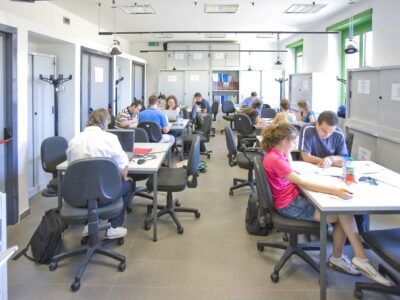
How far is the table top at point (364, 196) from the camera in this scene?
93.0 inches

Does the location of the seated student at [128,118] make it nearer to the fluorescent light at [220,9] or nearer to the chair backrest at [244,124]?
the chair backrest at [244,124]

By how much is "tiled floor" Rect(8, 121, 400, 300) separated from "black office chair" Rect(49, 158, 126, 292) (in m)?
0.21

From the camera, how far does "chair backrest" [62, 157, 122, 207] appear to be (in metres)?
2.69

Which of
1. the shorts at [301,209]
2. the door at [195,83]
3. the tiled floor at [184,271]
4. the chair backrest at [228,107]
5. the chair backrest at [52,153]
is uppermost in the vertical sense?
the door at [195,83]

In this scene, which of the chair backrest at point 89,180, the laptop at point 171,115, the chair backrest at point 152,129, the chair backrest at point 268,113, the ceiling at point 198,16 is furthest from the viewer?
the chair backrest at point 268,113

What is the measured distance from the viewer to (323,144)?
379cm

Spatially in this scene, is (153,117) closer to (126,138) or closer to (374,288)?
(126,138)

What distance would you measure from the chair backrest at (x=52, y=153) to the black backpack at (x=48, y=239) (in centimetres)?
84

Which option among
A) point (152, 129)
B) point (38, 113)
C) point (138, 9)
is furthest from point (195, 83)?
point (38, 113)

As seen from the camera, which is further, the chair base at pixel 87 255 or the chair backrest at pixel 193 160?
the chair backrest at pixel 193 160

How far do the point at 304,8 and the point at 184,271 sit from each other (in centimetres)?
589

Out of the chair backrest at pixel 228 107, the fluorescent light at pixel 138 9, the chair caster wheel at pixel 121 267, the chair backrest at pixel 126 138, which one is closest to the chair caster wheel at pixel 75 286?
the chair caster wheel at pixel 121 267

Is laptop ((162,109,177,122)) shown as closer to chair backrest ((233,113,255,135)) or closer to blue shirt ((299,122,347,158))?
chair backrest ((233,113,255,135))

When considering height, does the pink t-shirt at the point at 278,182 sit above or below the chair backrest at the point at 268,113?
below
